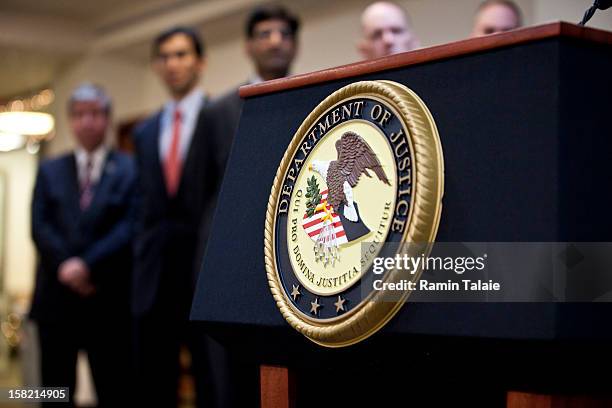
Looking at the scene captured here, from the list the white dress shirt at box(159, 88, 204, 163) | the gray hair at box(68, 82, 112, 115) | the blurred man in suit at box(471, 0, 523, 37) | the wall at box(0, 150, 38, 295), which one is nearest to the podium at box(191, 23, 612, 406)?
the blurred man in suit at box(471, 0, 523, 37)

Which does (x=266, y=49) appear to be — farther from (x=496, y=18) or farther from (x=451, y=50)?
(x=451, y=50)

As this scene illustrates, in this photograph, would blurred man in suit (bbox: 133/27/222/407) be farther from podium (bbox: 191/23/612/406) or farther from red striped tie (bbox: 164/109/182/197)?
podium (bbox: 191/23/612/406)

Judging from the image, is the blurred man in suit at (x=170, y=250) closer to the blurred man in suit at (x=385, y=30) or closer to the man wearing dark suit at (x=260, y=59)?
the man wearing dark suit at (x=260, y=59)

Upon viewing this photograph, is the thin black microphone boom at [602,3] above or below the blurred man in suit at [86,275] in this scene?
above

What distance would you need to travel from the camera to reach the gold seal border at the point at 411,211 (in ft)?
2.93

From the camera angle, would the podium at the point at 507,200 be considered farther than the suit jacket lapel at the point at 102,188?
No

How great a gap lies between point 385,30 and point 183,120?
771 millimetres

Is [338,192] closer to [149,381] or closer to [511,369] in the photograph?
[511,369]

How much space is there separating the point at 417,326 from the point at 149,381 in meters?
2.00

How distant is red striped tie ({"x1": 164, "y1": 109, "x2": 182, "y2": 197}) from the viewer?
2.72 meters

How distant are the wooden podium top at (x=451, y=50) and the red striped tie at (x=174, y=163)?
1613 mm

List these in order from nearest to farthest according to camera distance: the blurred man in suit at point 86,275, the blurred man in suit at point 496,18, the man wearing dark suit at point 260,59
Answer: the blurred man in suit at point 496,18 → the man wearing dark suit at point 260,59 → the blurred man in suit at point 86,275

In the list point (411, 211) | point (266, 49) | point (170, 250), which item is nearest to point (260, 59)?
point (266, 49)

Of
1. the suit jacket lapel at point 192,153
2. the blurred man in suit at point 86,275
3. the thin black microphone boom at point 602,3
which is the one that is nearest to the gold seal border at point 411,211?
the thin black microphone boom at point 602,3
